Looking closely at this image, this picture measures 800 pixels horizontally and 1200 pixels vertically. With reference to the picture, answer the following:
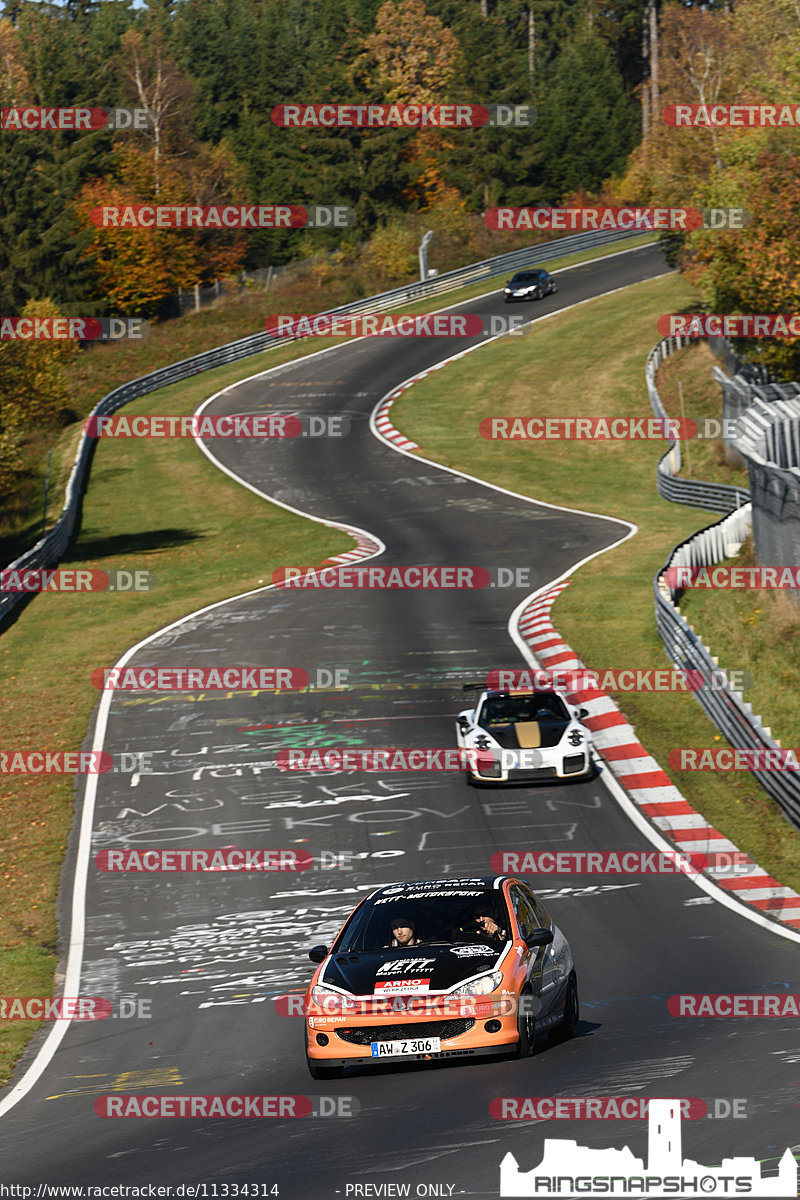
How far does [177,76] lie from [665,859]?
85760 mm

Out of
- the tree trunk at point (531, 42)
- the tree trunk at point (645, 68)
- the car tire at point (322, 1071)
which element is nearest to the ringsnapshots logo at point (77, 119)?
the tree trunk at point (645, 68)

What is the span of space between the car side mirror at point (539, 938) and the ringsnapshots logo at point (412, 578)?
2532 cm

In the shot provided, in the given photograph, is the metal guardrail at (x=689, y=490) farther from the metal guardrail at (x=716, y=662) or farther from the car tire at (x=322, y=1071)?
the car tire at (x=322, y=1071)

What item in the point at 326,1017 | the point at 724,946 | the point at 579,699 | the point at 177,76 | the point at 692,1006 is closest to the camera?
the point at 326,1017

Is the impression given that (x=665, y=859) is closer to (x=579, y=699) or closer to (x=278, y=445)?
(x=579, y=699)

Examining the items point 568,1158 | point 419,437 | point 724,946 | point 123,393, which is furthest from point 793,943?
point 123,393

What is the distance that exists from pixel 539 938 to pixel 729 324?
145 feet

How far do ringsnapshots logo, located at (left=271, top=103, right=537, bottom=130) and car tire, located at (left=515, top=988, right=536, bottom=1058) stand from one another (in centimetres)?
8824

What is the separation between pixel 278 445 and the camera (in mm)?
58156

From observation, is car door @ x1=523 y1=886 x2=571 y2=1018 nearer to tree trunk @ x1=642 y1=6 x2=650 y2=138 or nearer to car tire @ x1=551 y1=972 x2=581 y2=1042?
car tire @ x1=551 y1=972 x2=581 y2=1042

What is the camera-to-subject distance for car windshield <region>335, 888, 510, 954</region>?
11.8 metres

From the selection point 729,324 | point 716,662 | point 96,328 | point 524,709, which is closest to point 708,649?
point 716,662

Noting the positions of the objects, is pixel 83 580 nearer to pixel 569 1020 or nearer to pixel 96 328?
pixel 569 1020

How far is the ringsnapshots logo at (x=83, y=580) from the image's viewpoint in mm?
40875
